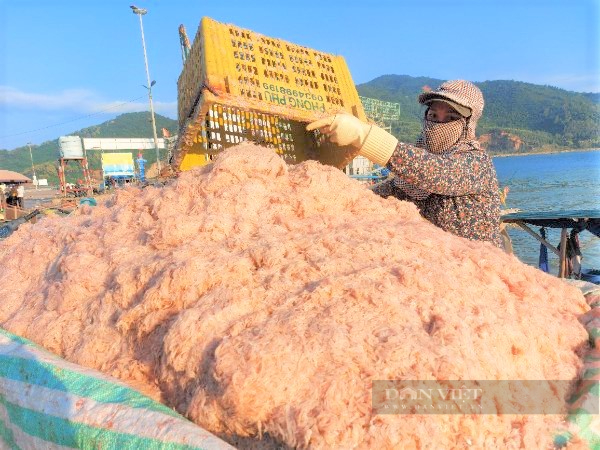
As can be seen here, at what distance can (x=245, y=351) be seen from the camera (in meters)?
0.97

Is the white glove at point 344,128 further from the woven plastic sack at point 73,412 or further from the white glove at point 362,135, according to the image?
the woven plastic sack at point 73,412

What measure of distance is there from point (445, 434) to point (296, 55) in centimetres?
234

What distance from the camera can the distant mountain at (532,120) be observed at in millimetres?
108062

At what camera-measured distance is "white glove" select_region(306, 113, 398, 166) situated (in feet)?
5.88

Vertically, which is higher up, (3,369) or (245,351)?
(245,351)

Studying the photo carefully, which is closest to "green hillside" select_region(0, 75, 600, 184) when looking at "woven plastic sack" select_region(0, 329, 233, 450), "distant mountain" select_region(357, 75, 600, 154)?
"distant mountain" select_region(357, 75, 600, 154)

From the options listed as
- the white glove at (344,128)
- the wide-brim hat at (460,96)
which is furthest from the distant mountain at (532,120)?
the white glove at (344,128)

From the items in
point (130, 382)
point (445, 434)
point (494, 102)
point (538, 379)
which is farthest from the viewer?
point (494, 102)

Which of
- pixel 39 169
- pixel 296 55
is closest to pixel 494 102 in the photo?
pixel 39 169

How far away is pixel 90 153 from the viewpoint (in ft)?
263

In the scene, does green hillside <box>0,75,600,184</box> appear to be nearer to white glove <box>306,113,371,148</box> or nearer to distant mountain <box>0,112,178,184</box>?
distant mountain <box>0,112,178,184</box>

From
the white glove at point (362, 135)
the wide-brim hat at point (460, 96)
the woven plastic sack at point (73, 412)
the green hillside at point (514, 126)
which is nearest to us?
the woven plastic sack at point (73, 412)

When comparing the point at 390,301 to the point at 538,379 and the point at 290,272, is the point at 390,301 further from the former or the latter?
the point at 538,379

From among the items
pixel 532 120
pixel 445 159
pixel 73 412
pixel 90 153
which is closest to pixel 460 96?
pixel 445 159
